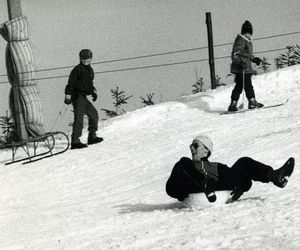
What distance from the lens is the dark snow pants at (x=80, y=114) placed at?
1071 centimetres

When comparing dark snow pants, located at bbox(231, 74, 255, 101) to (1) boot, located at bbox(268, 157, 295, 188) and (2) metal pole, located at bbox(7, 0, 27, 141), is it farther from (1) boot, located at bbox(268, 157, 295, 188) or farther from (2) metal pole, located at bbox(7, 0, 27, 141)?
(1) boot, located at bbox(268, 157, 295, 188)

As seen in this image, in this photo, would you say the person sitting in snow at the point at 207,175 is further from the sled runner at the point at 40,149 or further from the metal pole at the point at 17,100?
the metal pole at the point at 17,100

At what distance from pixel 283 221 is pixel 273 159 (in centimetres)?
257

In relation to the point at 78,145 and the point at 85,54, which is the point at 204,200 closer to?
the point at 78,145

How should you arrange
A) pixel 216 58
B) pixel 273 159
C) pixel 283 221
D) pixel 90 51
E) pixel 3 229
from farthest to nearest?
pixel 216 58 → pixel 90 51 → pixel 273 159 → pixel 3 229 → pixel 283 221

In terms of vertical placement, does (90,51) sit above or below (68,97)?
above

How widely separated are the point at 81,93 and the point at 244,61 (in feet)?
9.71

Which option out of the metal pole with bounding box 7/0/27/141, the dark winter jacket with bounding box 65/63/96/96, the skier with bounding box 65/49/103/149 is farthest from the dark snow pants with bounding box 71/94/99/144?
the metal pole with bounding box 7/0/27/141

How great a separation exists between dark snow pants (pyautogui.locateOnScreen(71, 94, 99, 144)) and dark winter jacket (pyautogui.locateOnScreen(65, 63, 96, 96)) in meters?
0.11

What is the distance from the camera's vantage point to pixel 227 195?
529cm

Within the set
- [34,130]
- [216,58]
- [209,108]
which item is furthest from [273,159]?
[216,58]

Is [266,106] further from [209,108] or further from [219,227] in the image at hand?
[219,227]

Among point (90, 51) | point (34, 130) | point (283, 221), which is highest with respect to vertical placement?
point (90, 51)

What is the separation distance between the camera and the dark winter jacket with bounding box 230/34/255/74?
11.0 metres
